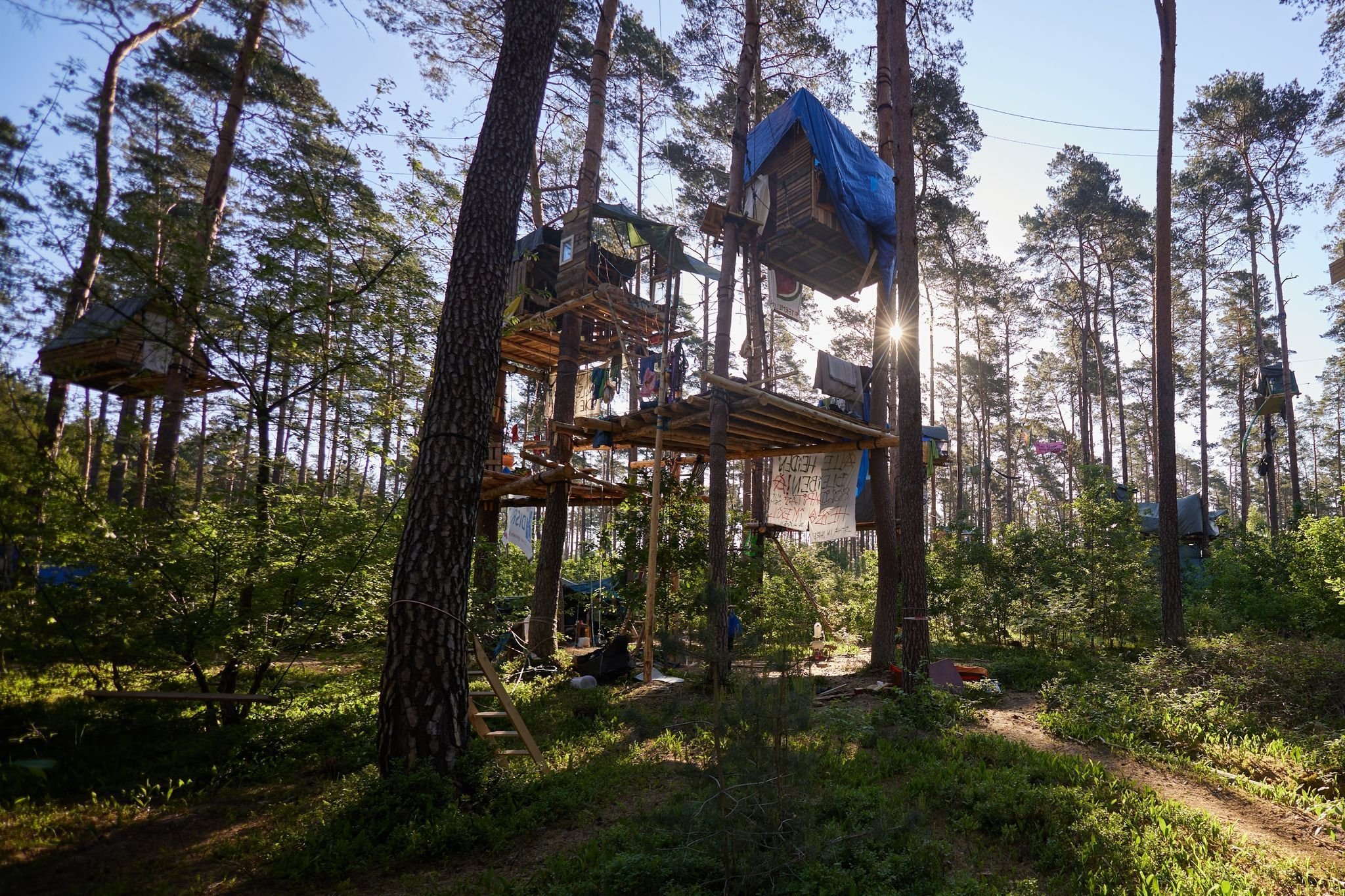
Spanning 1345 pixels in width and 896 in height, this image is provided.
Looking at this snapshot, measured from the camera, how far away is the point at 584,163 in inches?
456

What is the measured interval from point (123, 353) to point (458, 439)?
8721mm

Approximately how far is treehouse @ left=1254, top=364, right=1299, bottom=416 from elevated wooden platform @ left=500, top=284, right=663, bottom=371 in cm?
1679

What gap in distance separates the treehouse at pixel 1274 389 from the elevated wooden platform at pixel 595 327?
1679 centimetres

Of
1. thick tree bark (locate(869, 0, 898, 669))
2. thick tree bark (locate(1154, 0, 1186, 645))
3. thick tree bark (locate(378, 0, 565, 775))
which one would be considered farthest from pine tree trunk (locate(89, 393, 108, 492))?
thick tree bark (locate(1154, 0, 1186, 645))

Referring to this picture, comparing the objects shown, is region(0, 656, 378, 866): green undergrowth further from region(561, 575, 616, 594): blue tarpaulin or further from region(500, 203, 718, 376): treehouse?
region(561, 575, 616, 594): blue tarpaulin

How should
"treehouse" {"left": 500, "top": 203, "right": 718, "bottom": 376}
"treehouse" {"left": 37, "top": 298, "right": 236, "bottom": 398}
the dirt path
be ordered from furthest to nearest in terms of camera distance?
1. "treehouse" {"left": 500, "top": 203, "right": 718, "bottom": 376}
2. "treehouse" {"left": 37, "top": 298, "right": 236, "bottom": 398}
3. the dirt path

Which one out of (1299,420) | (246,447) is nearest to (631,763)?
(246,447)

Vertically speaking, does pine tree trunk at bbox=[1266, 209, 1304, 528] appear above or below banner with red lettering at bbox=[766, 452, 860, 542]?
above

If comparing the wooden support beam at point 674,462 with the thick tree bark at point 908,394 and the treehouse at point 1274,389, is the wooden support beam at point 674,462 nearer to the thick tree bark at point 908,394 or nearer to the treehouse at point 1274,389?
the thick tree bark at point 908,394

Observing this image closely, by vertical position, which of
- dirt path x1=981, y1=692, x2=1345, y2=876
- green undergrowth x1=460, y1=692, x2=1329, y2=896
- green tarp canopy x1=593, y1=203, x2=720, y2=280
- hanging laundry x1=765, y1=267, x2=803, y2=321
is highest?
green tarp canopy x1=593, y1=203, x2=720, y2=280

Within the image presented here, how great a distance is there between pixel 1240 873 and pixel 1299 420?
55.5 metres

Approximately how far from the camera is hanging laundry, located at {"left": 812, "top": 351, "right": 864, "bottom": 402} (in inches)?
364

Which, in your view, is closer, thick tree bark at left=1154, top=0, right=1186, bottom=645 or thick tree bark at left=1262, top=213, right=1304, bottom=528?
thick tree bark at left=1154, top=0, right=1186, bottom=645

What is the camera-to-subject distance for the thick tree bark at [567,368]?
10.2 meters
